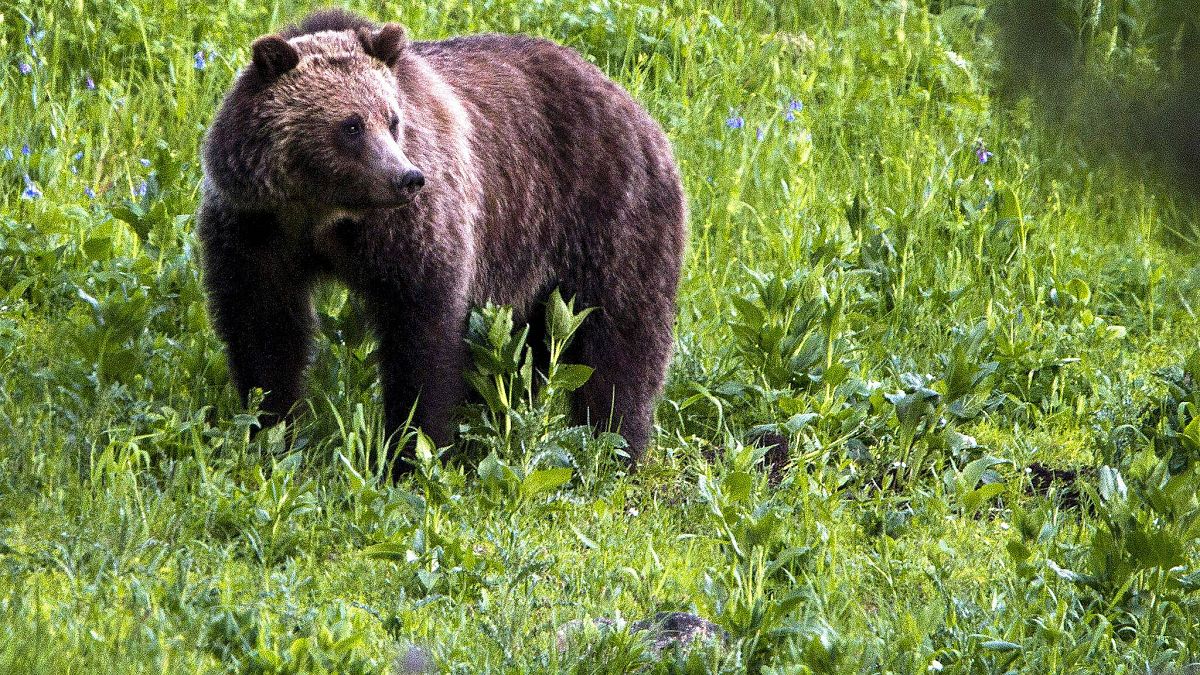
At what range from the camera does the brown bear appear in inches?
161

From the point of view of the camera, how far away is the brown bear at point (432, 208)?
4094 mm

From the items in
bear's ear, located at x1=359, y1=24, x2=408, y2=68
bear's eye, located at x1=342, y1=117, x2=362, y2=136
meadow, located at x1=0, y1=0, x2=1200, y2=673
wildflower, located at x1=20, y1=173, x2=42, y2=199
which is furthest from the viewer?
wildflower, located at x1=20, y1=173, x2=42, y2=199

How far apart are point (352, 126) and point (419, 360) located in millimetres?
738

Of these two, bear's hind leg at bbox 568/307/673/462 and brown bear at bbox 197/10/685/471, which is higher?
brown bear at bbox 197/10/685/471

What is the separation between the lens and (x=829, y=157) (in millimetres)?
7090

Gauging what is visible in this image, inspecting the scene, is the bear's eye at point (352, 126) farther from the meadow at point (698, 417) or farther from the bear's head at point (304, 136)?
the meadow at point (698, 417)

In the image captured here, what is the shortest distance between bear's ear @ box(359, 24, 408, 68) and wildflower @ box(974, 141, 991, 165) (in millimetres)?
3707

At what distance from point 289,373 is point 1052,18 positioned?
11.1ft

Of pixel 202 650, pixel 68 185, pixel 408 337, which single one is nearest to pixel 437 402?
pixel 408 337

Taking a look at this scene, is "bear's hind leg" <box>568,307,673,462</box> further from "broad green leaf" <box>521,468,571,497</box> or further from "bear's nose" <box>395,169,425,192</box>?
"bear's nose" <box>395,169,425,192</box>

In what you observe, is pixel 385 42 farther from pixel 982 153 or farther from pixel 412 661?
pixel 982 153

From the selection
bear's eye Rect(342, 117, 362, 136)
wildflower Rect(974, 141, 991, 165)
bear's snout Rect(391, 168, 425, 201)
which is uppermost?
bear's eye Rect(342, 117, 362, 136)

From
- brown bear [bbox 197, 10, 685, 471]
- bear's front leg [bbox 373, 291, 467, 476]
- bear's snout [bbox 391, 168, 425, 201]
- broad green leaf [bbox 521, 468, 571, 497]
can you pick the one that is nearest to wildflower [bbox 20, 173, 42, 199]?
brown bear [bbox 197, 10, 685, 471]

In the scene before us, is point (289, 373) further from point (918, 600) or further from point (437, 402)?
point (918, 600)
